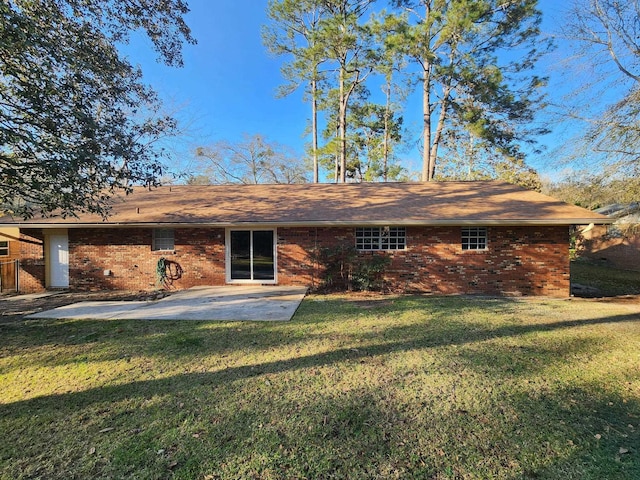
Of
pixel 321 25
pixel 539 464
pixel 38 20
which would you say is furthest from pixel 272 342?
pixel 321 25

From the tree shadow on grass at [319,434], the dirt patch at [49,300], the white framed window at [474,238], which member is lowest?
the tree shadow on grass at [319,434]

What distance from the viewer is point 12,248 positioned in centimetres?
1068

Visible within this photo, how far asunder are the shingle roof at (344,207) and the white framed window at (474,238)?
0.51 metres

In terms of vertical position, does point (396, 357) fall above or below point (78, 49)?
below

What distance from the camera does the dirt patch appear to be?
7512 mm

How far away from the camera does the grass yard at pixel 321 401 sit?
8.61 ft

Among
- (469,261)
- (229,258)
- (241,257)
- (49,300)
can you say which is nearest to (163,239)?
(229,258)

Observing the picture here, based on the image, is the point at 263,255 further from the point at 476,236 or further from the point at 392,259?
the point at 476,236

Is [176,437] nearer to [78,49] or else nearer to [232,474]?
[232,474]

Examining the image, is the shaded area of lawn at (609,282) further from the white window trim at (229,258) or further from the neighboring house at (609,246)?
the white window trim at (229,258)

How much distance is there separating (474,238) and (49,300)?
12525 mm

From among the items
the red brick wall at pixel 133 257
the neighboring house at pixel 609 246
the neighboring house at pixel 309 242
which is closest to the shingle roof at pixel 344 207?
the neighboring house at pixel 309 242

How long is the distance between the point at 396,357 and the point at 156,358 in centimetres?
356

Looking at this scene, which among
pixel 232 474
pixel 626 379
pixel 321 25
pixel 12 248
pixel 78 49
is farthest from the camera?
pixel 321 25
